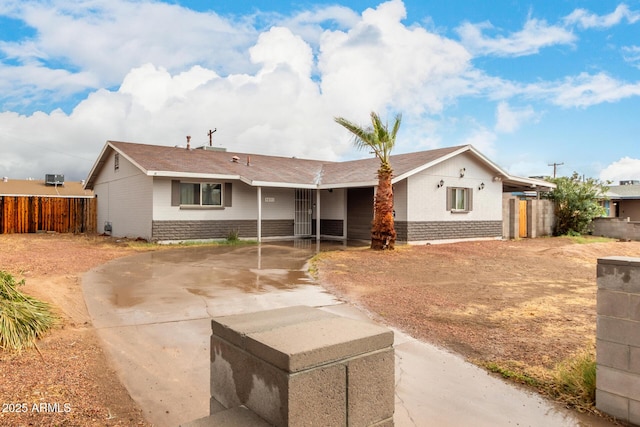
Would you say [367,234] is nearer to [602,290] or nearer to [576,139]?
[576,139]

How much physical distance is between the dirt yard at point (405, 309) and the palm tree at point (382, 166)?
2.81 ft

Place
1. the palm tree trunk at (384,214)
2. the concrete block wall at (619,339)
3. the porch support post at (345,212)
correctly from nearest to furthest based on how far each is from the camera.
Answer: the concrete block wall at (619,339)
the palm tree trunk at (384,214)
the porch support post at (345,212)

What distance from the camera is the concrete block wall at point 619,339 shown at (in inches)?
125

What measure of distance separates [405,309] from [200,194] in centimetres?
1257

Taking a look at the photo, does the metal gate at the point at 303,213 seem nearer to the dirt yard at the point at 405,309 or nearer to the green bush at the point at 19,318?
the dirt yard at the point at 405,309

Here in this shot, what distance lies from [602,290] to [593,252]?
1325 centimetres

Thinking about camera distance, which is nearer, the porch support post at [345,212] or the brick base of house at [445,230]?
the brick base of house at [445,230]

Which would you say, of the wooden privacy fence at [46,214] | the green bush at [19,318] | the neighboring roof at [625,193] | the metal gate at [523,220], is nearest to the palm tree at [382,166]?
the metal gate at [523,220]

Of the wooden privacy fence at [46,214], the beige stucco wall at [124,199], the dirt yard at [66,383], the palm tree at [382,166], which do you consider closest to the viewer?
the dirt yard at [66,383]

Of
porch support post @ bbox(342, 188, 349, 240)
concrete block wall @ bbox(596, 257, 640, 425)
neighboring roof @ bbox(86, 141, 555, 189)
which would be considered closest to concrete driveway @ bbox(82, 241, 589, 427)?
concrete block wall @ bbox(596, 257, 640, 425)

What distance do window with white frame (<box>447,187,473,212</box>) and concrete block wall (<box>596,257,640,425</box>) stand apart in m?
14.9

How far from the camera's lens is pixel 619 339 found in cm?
326

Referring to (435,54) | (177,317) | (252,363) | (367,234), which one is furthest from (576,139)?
(252,363)

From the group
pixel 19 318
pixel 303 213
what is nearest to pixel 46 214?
pixel 303 213
